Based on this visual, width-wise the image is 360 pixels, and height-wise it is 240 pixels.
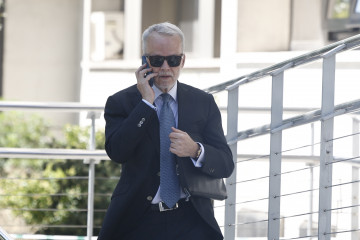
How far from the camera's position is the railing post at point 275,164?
5508 mm

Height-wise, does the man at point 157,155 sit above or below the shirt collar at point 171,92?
below

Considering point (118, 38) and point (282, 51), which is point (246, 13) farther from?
point (118, 38)

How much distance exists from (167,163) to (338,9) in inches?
321

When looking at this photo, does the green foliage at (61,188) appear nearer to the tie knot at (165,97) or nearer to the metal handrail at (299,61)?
the metal handrail at (299,61)

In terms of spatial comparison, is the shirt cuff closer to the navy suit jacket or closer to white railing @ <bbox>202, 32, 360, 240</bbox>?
the navy suit jacket

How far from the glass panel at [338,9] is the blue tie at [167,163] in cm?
778

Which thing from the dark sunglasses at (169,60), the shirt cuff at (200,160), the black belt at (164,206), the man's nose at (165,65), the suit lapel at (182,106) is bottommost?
the black belt at (164,206)

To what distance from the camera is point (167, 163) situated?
14.9 ft

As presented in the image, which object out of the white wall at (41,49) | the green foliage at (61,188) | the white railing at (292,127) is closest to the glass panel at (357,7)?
the green foliage at (61,188)

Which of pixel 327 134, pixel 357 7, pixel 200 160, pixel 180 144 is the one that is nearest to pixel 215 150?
pixel 200 160

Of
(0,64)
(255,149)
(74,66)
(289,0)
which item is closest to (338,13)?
(289,0)

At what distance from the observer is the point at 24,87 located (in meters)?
15.2

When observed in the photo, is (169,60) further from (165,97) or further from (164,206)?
(164,206)

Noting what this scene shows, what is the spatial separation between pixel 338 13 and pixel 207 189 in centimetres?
813
